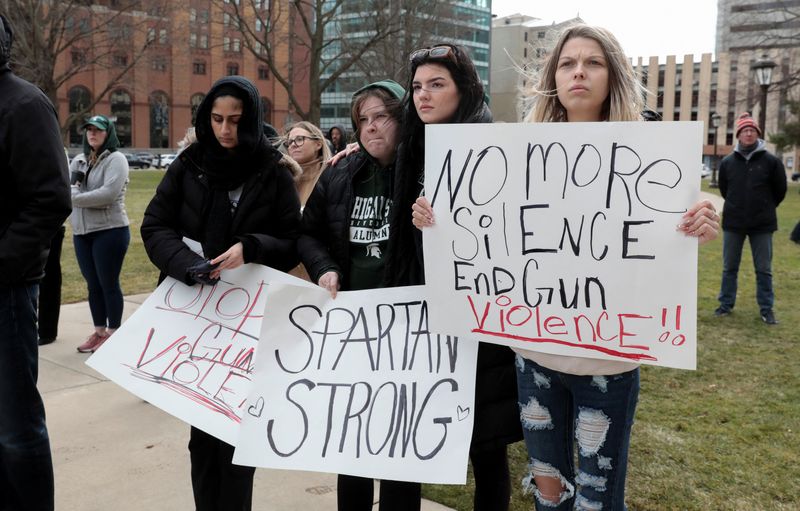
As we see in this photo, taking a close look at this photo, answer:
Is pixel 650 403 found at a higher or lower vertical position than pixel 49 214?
lower

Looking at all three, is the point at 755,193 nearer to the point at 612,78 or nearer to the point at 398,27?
the point at 612,78

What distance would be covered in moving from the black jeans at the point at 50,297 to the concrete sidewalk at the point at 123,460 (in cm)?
85

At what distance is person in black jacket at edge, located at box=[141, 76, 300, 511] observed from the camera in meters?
2.64

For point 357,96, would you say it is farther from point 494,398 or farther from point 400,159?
point 494,398

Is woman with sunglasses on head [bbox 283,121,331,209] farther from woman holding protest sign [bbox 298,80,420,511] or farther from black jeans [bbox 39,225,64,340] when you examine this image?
black jeans [bbox 39,225,64,340]

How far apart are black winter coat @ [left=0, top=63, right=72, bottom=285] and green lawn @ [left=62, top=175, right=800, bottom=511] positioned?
6.75ft

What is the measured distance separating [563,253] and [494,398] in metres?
0.58

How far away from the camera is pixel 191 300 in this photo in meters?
2.79

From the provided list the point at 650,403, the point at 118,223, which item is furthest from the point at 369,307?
the point at 118,223

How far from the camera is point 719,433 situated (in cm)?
407

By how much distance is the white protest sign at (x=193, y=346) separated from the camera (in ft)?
8.54

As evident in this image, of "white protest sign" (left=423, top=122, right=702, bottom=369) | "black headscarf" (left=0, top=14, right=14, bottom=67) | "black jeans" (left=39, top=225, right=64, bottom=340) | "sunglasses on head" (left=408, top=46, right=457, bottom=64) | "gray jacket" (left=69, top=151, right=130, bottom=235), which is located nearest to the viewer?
"white protest sign" (left=423, top=122, right=702, bottom=369)

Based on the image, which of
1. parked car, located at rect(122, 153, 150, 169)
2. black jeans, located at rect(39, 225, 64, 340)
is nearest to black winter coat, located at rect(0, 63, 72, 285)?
black jeans, located at rect(39, 225, 64, 340)

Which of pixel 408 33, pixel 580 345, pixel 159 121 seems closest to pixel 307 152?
pixel 580 345
